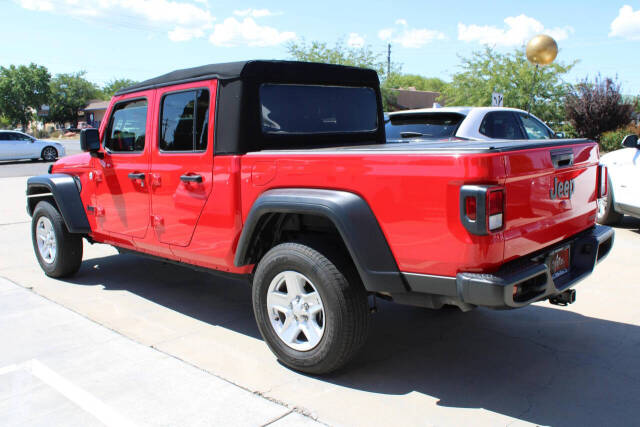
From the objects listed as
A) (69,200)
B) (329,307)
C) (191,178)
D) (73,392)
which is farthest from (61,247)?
(329,307)

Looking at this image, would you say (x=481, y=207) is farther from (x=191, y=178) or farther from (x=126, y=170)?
(x=126, y=170)

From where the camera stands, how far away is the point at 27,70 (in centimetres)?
6888

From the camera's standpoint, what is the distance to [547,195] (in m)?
3.21

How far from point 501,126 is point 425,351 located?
456 cm

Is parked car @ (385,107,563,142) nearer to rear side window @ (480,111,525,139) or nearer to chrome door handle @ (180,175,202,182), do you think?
→ rear side window @ (480,111,525,139)

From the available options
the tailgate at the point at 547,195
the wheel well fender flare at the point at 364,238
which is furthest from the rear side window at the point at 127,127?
the tailgate at the point at 547,195

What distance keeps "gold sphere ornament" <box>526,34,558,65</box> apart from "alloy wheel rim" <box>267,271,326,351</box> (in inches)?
434

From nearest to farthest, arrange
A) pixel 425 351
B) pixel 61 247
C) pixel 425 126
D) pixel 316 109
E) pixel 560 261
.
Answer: pixel 560 261, pixel 425 351, pixel 316 109, pixel 61 247, pixel 425 126

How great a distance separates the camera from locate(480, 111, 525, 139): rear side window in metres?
7.35

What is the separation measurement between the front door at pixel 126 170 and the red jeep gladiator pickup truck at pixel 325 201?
0.06ft

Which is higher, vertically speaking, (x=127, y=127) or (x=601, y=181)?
(x=127, y=127)

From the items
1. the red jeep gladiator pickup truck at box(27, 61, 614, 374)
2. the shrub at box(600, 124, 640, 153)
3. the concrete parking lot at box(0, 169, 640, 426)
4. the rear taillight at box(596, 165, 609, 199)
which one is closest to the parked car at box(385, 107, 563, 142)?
the concrete parking lot at box(0, 169, 640, 426)

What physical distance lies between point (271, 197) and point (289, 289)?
1.96 ft

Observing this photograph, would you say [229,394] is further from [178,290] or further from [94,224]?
[94,224]
